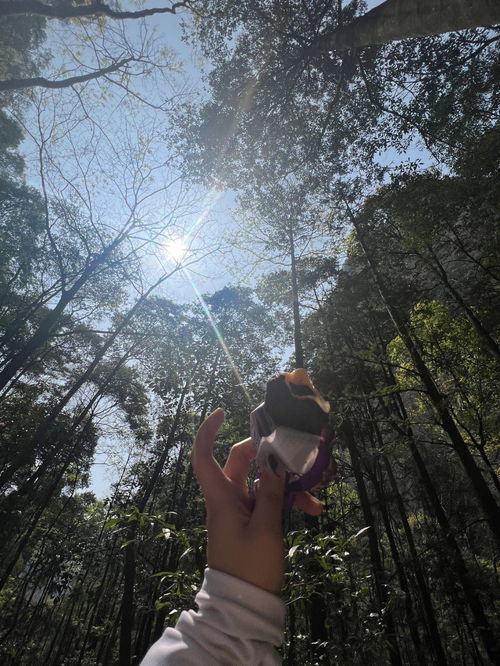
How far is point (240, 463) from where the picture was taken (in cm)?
123

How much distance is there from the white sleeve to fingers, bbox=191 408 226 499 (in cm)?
24

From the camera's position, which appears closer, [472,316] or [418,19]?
[418,19]

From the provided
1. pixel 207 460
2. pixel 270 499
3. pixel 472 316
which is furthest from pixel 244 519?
pixel 472 316

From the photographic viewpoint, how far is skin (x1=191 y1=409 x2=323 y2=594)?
876 mm

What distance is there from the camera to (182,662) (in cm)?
71

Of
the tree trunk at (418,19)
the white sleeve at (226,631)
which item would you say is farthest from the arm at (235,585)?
the tree trunk at (418,19)

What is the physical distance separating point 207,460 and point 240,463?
0.52 feet

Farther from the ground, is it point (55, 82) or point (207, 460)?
point (55, 82)

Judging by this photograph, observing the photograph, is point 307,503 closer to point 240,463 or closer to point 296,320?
point 240,463

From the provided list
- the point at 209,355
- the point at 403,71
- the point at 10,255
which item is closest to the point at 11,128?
the point at 10,255

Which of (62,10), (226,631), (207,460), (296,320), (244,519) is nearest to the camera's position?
(226,631)

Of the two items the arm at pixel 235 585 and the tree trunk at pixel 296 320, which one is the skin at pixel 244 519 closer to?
the arm at pixel 235 585

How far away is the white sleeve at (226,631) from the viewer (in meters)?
0.73

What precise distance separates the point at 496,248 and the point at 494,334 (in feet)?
10.1
